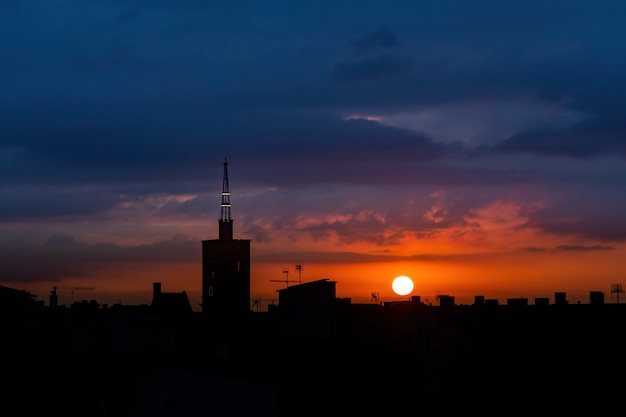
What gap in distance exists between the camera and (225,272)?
102m

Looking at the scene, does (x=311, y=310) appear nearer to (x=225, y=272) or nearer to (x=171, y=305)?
(x=171, y=305)

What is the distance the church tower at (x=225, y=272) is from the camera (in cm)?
9888

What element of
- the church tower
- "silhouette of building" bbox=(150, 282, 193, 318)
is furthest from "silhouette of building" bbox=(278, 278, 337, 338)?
the church tower

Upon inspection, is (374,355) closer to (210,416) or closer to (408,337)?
(408,337)

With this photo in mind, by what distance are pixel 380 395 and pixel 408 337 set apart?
25.8 ft

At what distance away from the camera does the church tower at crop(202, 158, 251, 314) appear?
9888cm

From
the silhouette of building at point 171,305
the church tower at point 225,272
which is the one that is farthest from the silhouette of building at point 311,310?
the church tower at point 225,272

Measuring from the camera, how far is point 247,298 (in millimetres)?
99938

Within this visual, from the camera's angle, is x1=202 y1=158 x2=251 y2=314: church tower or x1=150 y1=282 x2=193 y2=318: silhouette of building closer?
x1=150 y1=282 x2=193 y2=318: silhouette of building

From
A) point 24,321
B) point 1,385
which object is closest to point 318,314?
point 24,321

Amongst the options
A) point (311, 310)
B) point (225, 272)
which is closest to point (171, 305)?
point (311, 310)

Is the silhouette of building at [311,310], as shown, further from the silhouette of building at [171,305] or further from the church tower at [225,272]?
the church tower at [225,272]

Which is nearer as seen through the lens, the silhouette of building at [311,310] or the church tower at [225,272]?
the silhouette of building at [311,310]

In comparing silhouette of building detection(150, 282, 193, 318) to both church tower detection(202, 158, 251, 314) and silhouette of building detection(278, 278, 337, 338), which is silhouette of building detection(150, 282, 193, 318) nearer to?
silhouette of building detection(278, 278, 337, 338)
